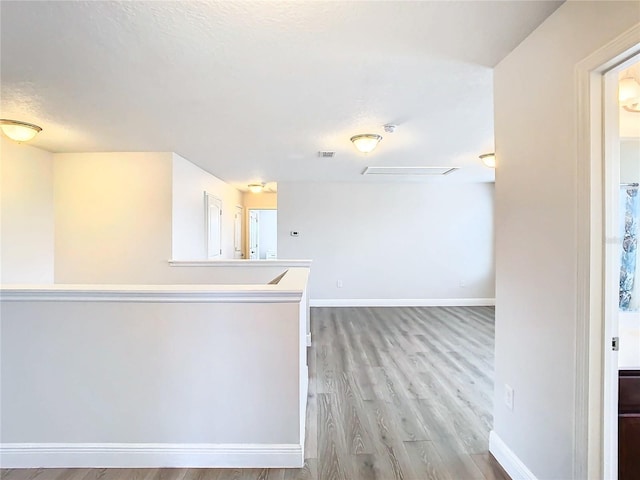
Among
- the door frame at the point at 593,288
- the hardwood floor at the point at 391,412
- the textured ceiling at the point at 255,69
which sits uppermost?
the textured ceiling at the point at 255,69

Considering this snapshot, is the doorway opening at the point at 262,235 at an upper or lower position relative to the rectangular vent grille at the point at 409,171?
lower

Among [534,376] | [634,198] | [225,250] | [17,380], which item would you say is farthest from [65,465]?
[225,250]

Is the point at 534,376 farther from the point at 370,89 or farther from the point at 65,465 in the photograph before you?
the point at 65,465

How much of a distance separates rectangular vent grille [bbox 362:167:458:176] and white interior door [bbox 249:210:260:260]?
4343 mm

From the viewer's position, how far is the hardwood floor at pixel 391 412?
187 centimetres

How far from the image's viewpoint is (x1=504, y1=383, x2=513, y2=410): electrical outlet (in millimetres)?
1836

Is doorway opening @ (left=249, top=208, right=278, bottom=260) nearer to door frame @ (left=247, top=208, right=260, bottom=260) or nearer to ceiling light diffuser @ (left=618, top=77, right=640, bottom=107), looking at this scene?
door frame @ (left=247, top=208, right=260, bottom=260)

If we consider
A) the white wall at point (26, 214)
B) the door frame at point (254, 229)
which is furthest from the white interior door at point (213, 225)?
the door frame at point (254, 229)

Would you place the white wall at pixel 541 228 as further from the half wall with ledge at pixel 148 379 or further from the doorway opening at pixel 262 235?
the doorway opening at pixel 262 235

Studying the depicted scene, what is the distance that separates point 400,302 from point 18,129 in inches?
229

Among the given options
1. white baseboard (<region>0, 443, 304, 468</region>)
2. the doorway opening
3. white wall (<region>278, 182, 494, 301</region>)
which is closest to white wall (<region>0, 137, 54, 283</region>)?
white baseboard (<region>0, 443, 304, 468</region>)

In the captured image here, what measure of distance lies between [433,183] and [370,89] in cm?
444

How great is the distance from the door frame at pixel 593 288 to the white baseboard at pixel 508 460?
0.42 m

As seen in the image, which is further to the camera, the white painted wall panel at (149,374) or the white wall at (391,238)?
the white wall at (391,238)
